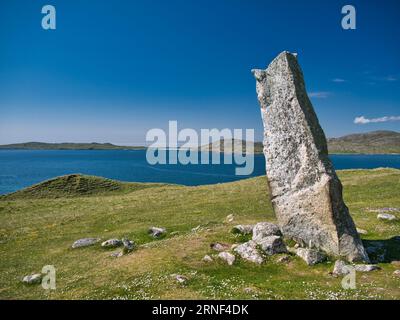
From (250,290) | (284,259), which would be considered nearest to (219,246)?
(284,259)

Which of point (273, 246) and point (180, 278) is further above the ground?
point (273, 246)

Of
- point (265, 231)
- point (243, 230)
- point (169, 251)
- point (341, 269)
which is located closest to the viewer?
point (341, 269)

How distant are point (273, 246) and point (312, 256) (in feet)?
8.67

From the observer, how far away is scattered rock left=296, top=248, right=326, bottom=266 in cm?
2232

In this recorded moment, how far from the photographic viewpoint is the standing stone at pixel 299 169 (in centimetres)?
2294

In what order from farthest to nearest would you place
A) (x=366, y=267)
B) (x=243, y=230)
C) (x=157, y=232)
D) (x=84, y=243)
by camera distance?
(x=157, y=232) < (x=84, y=243) < (x=243, y=230) < (x=366, y=267)

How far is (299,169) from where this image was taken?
967 inches

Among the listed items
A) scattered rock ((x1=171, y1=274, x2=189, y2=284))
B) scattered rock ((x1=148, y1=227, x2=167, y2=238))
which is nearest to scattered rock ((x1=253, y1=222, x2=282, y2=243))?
scattered rock ((x1=171, y1=274, x2=189, y2=284))

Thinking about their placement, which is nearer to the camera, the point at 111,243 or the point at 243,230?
the point at 243,230

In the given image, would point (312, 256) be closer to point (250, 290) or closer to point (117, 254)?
point (250, 290)

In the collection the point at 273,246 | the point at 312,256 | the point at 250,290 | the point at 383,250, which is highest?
the point at 273,246

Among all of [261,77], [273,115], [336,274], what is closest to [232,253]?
[336,274]
